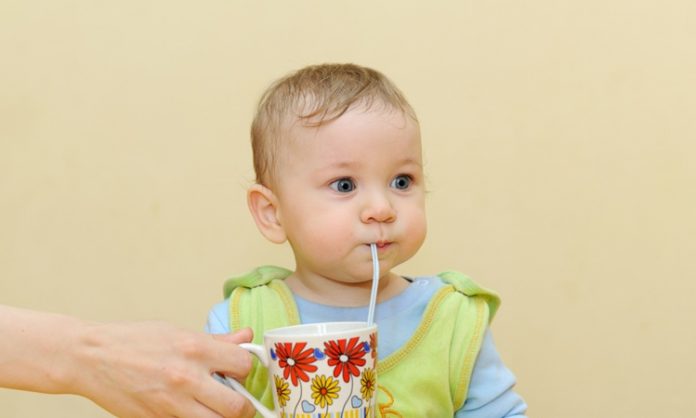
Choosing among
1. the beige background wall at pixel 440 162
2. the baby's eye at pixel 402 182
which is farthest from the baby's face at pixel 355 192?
the beige background wall at pixel 440 162

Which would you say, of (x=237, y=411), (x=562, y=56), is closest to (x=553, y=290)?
(x=562, y=56)

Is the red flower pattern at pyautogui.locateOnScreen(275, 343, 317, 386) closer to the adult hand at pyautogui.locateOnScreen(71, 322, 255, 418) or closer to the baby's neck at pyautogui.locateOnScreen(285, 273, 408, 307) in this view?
the adult hand at pyautogui.locateOnScreen(71, 322, 255, 418)

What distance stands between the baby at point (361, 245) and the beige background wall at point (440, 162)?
0.43 m

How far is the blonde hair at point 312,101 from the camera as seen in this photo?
1072mm

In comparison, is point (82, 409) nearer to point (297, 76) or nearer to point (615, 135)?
point (297, 76)

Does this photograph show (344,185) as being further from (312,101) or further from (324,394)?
(324,394)

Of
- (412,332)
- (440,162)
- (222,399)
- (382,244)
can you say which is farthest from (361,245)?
(440,162)

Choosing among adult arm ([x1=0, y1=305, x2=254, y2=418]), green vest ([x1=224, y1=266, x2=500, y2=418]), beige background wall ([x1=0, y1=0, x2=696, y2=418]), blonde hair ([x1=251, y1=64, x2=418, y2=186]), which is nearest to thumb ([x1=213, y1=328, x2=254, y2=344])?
adult arm ([x1=0, y1=305, x2=254, y2=418])

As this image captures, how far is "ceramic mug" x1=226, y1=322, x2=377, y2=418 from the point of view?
0.83 metres

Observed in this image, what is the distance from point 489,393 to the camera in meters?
1.09

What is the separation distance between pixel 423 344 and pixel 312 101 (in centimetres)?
30

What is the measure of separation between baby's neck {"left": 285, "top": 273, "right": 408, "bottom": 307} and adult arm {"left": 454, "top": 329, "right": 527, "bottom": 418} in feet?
0.43

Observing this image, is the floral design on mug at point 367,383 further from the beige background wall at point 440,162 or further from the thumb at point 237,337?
the beige background wall at point 440,162

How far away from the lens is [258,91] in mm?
1599
